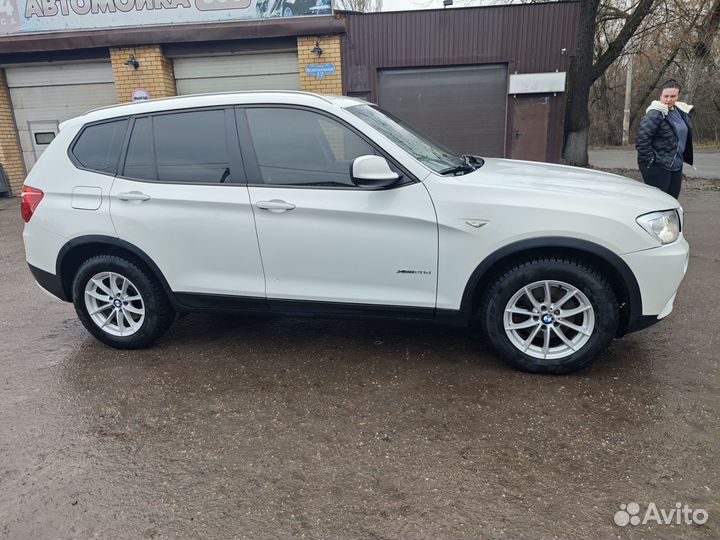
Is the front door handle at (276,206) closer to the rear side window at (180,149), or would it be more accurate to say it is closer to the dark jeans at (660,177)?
the rear side window at (180,149)

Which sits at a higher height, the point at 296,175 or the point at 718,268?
the point at 296,175

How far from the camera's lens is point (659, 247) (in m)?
3.15

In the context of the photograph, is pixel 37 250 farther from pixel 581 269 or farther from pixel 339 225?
pixel 581 269

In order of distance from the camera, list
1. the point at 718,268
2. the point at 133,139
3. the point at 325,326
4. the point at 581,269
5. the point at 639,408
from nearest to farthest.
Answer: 1. the point at 639,408
2. the point at 581,269
3. the point at 133,139
4. the point at 325,326
5. the point at 718,268

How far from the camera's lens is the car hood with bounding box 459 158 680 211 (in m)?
3.25

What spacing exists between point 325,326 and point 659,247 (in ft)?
8.36

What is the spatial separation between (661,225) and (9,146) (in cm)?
1428

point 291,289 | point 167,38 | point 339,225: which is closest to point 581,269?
point 339,225

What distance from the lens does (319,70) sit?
11.4m

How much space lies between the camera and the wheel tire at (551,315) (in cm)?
326

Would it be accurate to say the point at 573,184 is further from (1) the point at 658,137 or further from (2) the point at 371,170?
(1) the point at 658,137

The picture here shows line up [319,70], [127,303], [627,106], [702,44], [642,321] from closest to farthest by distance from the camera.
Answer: [642,321], [127,303], [319,70], [702,44], [627,106]

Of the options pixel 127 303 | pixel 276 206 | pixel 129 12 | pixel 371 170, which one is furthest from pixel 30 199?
pixel 129 12

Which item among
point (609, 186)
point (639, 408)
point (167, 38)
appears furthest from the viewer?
point (167, 38)
